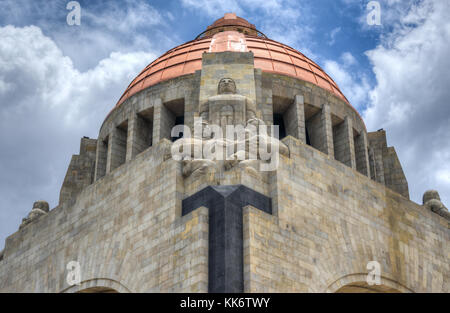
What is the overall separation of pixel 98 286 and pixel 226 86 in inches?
265

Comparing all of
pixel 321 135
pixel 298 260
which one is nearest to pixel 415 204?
pixel 321 135

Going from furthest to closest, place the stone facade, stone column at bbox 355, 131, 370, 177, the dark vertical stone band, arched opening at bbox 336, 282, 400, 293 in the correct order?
stone column at bbox 355, 131, 370, 177
arched opening at bbox 336, 282, 400, 293
the stone facade
the dark vertical stone band

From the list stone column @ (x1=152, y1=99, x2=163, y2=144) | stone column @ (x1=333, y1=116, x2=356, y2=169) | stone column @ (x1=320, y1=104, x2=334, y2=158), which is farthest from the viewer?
stone column @ (x1=333, y1=116, x2=356, y2=169)

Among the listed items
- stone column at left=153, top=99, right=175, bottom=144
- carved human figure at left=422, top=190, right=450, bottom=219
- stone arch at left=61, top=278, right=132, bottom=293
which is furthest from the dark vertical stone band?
carved human figure at left=422, top=190, right=450, bottom=219

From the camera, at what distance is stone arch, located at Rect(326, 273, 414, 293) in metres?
21.4

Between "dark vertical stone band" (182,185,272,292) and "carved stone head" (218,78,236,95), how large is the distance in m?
4.43

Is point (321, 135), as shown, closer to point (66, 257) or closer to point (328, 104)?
point (328, 104)

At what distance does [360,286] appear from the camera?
73.8 feet

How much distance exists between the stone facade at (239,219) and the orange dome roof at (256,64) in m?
0.81

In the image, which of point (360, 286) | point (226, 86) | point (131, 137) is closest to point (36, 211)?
point (131, 137)

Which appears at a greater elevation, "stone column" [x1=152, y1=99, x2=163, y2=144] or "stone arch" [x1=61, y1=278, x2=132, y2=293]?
"stone column" [x1=152, y1=99, x2=163, y2=144]

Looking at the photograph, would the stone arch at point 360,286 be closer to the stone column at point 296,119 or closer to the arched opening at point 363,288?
the arched opening at point 363,288

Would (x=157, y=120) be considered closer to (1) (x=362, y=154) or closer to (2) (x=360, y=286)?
(1) (x=362, y=154)

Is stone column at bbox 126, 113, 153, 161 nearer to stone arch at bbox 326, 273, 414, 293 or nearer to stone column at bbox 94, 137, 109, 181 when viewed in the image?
stone column at bbox 94, 137, 109, 181
